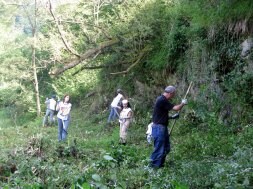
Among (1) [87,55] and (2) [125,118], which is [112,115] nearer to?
(1) [87,55]

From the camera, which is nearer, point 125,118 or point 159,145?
point 159,145

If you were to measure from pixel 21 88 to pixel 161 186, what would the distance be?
25.5m

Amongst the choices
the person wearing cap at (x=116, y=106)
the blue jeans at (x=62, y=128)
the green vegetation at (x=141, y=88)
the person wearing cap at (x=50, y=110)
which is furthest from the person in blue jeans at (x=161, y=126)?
the person wearing cap at (x=50, y=110)

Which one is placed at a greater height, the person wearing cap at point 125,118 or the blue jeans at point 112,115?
the person wearing cap at point 125,118

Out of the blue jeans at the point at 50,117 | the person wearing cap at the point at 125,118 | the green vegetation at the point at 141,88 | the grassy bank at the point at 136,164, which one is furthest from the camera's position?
the blue jeans at the point at 50,117

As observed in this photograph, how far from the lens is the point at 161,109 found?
9.45 meters

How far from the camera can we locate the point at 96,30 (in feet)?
64.7

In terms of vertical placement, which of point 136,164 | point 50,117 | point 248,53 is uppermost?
point 248,53

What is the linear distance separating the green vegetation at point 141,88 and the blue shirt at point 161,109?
Answer: 0.94m

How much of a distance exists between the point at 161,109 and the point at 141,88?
429 inches

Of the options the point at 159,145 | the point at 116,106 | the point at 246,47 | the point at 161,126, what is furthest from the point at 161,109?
the point at 116,106

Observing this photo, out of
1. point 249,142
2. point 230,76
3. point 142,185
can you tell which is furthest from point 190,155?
point 230,76

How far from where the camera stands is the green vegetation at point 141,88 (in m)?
7.98

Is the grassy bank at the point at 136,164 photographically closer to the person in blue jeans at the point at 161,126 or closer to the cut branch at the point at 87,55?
the person in blue jeans at the point at 161,126
